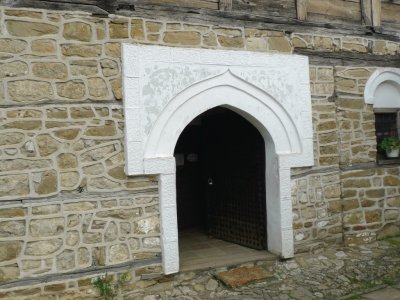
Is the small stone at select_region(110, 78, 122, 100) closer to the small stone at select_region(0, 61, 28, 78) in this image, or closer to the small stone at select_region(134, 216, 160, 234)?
the small stone at select_region(0, 61, 28, 78)

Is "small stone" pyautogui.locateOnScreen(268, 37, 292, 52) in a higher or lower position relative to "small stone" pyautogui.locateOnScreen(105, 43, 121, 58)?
higher

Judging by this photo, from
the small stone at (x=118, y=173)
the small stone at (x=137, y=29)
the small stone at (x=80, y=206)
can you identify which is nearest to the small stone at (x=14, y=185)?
the small stone at (x=80, y=206)

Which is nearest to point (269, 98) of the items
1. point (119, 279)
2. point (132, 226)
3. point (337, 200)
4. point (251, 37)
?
point (251, 37)

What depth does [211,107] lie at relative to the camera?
4703 mm

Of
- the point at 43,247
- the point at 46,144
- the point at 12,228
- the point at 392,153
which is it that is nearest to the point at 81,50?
the point at 46,144

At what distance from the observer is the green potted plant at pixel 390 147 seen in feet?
19.5

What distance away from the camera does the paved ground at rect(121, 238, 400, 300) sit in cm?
430

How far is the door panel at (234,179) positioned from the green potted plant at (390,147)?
1986 millimetres

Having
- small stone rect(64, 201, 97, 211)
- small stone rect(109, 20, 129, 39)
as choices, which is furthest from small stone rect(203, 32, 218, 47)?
small stone rect(64, 201, 97, 211)

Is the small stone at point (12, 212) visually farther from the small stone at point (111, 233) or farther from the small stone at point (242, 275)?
the small stone at point (242, 275)

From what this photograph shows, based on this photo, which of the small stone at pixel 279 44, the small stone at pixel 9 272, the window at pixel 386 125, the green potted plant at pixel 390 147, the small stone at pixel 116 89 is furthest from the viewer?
the window at pixel 386 125

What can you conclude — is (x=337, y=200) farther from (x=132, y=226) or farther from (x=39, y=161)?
(x=39, y=161)

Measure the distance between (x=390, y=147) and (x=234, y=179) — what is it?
7.65 feet

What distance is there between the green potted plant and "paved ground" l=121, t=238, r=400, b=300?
142 centimetres
